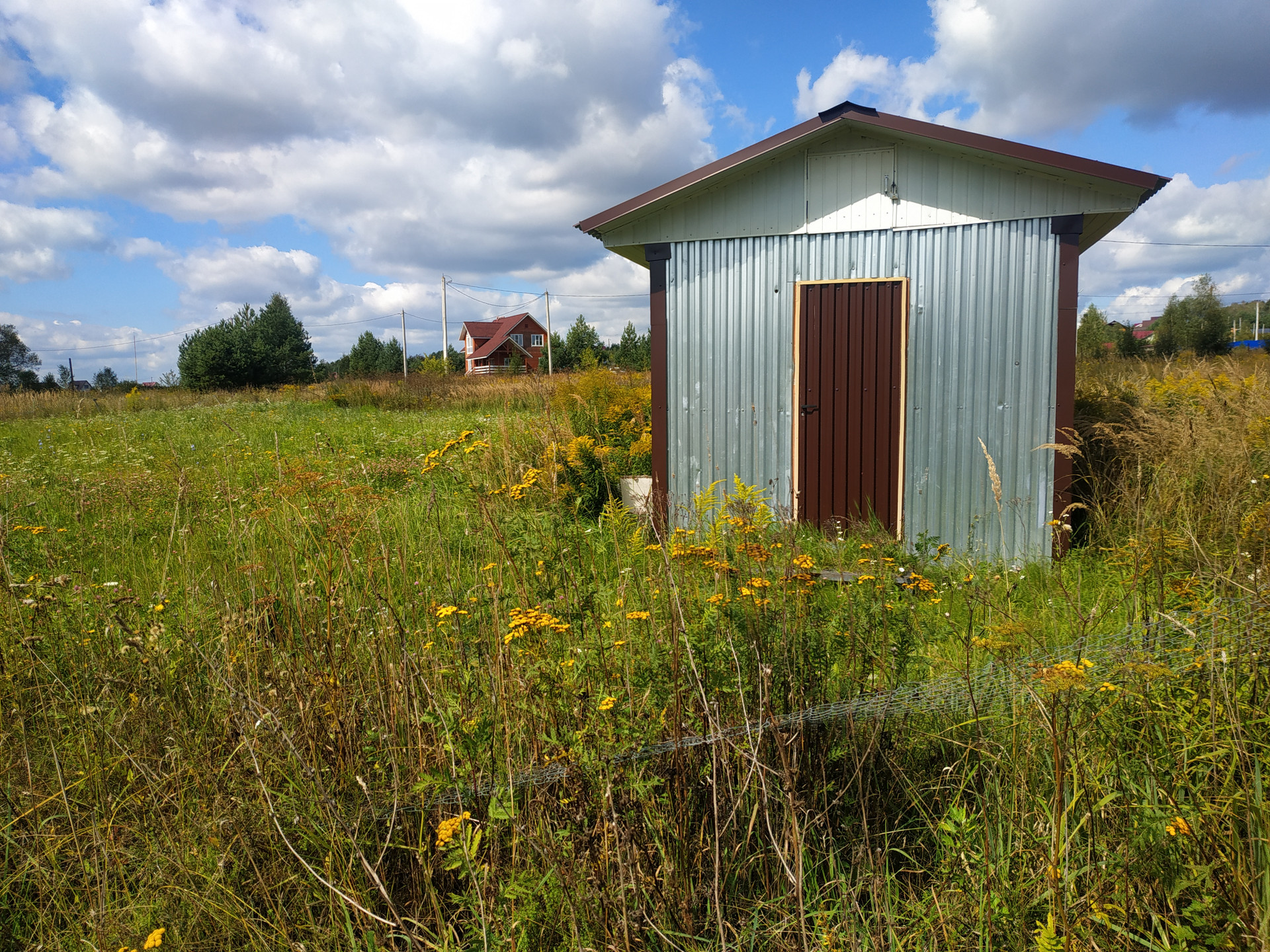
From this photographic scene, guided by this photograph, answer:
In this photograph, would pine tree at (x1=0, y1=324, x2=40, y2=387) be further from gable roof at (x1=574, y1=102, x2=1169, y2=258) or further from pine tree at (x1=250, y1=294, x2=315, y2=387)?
gable roof at (x1=574, y1=102, x2=1169, y2=258)

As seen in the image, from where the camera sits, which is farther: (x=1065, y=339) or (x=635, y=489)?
(x=635, y=489)

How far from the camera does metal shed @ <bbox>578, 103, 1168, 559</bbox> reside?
227 inches

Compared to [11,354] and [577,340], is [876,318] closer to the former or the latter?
[577,340]

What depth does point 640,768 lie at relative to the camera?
5.99 feet

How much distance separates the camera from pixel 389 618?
305 centimetres

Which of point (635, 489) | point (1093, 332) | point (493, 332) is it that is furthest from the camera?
point (493, 332)

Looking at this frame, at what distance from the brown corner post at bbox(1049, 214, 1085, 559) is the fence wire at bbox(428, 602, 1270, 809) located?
3.82 m

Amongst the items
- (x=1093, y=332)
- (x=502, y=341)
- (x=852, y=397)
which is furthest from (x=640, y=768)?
(x=502, y=341)

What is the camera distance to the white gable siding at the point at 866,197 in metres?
5.70

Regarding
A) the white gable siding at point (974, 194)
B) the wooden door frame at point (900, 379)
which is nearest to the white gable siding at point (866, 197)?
the white gable siding at point (974, 194)

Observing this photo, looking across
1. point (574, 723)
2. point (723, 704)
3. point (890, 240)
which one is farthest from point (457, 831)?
point (890, 240)

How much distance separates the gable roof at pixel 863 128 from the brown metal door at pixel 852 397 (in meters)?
1.16

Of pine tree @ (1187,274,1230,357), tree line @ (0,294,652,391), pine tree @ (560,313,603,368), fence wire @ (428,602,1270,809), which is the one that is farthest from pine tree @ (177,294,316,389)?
pine tree @ (1187,274,1230,357)

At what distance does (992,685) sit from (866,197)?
193 inches
